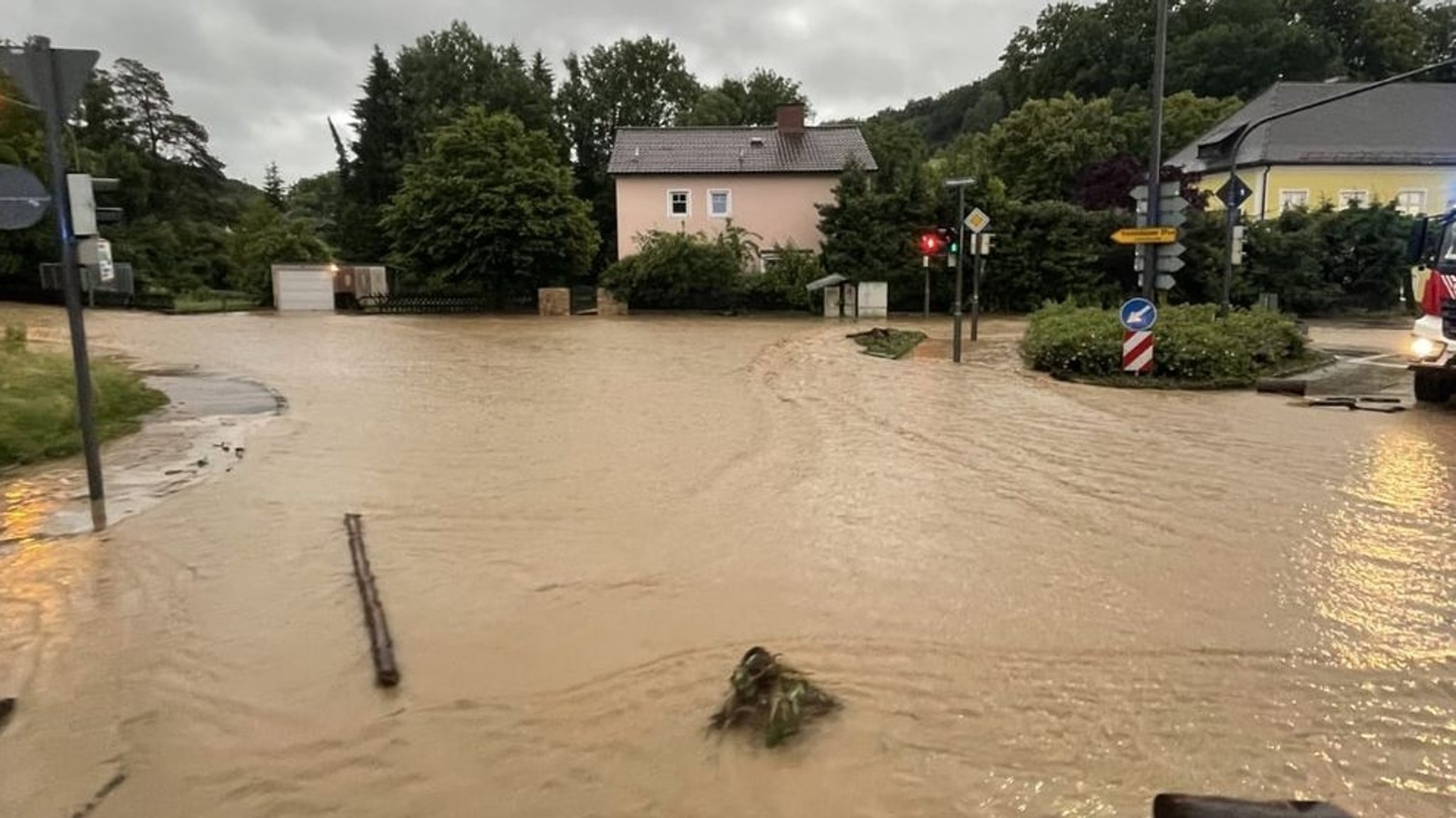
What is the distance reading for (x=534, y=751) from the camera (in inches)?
170

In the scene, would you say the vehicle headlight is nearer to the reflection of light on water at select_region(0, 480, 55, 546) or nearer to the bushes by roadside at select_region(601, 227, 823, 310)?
the reflection of light on water at select_region(0, 480, 55, 546)

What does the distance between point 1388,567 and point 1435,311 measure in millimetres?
8710

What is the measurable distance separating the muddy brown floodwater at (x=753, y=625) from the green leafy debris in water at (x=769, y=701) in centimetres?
10

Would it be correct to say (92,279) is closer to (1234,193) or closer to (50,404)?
(50,404)

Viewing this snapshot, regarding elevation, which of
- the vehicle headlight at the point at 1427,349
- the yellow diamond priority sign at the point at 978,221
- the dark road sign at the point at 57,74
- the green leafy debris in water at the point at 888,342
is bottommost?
the green leafy debris in water at the point at 888,342

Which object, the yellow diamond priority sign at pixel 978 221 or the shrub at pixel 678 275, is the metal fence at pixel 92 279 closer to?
the yellow diamond priority sign at pixel 978 221

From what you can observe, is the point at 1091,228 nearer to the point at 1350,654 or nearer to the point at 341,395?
the point at 341,395

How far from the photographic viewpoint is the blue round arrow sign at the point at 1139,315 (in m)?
16.6

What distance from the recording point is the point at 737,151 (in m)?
45.2

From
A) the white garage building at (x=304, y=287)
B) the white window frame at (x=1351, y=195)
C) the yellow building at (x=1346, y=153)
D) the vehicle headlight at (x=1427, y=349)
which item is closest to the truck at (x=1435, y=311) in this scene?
the vehicle headlight at (x=1427, y=349)

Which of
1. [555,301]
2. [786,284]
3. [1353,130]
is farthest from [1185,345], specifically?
[1353,130]

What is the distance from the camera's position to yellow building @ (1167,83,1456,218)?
45.8 metres

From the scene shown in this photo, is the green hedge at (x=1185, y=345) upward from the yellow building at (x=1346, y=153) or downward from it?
downward

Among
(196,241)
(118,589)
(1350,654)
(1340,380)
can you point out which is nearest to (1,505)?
(118,589)
